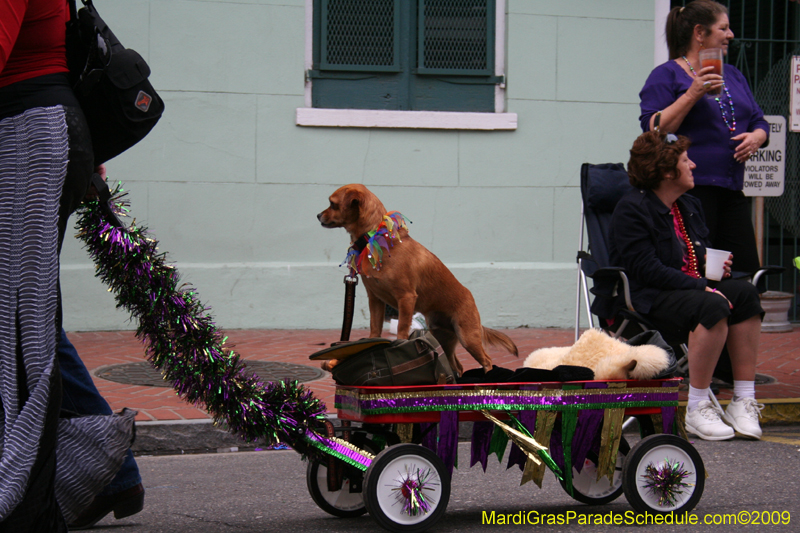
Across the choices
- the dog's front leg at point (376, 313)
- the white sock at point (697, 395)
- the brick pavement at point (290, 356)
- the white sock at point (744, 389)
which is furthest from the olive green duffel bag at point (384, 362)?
the white sock at point (744, 389)

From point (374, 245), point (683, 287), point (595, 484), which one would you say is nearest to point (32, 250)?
point (374, 245)

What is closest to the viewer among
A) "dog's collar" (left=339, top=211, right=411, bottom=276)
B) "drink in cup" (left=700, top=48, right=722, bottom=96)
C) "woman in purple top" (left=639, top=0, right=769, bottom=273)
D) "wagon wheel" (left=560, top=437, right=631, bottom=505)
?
"wagon wheel" (left=560, top=437, right=631, bottom=505)

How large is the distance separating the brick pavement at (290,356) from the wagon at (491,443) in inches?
67.7

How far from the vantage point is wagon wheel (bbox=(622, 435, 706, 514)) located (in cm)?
301

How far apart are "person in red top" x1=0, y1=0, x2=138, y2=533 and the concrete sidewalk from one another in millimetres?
2193

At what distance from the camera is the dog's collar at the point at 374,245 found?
3.92 metres

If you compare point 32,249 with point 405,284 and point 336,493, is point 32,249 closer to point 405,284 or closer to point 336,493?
point 336,493

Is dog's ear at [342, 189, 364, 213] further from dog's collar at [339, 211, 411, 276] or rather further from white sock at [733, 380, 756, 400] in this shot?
white sock at [733, 380, 756, 400]

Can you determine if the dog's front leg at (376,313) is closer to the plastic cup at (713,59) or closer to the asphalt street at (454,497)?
the asphalt street at (454,497)

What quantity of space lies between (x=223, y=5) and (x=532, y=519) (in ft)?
Answer: 19.8

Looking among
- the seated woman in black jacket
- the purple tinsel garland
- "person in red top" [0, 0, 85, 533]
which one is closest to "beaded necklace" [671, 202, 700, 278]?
the seated woman in black jacket

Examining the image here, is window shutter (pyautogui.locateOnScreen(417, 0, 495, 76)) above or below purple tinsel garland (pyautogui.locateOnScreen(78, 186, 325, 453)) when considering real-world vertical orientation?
above

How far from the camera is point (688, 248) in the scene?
4.66 meters

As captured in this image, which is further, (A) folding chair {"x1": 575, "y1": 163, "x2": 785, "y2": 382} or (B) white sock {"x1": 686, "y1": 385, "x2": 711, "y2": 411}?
(A) folding chair {"x1": 575, "y1": 163, "x2": 785, "y2": 382}
